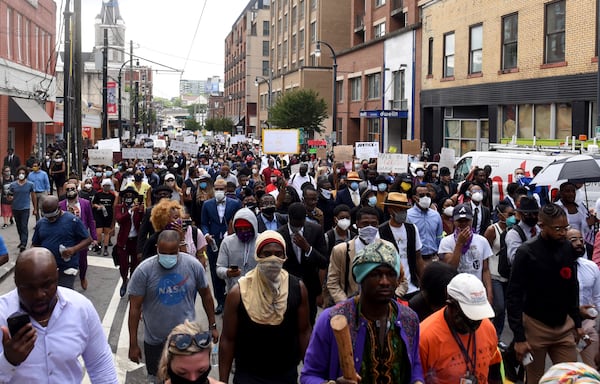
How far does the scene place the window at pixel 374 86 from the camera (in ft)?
144

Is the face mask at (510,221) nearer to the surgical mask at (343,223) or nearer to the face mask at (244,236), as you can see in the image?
the surgical mask at (343,223)

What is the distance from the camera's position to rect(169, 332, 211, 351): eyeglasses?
3348mm

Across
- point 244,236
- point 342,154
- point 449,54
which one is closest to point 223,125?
point 449,54

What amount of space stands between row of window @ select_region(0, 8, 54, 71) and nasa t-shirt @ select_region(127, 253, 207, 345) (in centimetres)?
2565

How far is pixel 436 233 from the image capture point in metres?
8.72

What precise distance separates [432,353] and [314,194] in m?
6.18

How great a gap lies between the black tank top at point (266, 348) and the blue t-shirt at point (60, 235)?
4.53 m

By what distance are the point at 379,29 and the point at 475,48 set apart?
17.4 m

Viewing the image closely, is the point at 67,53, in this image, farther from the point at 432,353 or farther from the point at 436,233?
the point at 432,353

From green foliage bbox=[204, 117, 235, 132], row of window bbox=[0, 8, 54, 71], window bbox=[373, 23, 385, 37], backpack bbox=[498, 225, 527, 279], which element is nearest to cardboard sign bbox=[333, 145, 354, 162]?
row of window bbox=[0, 8, 54, 71]

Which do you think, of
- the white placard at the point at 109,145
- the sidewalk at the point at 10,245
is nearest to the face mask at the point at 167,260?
the sidewalk at the point at 10,245

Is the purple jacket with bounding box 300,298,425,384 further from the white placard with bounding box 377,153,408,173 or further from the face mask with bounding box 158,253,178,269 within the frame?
the white placard with bounding box 377,153,408,173

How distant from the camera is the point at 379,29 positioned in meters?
47.8

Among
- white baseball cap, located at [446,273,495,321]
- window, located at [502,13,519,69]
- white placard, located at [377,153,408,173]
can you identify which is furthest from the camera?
window, located at [502,13,519,69]
